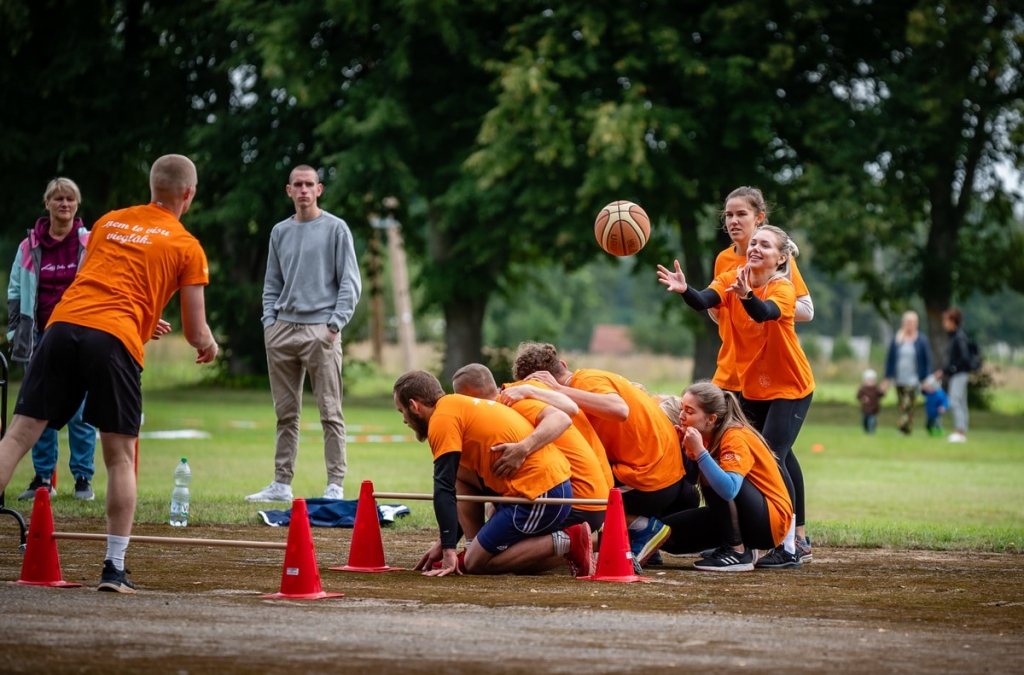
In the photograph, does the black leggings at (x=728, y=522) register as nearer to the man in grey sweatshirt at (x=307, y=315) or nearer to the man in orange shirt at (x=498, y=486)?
the man in orange shirt at (x=498, y=486)

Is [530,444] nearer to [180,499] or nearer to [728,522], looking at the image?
[728,522]

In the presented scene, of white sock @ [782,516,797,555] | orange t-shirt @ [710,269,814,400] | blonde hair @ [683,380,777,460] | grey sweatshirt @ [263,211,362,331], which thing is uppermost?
grey sweatshirt @ [263,211,362,331]

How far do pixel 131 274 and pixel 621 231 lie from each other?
4465 millimetres

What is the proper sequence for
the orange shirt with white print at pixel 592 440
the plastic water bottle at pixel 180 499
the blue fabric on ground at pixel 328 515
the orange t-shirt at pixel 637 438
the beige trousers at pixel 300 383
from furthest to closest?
the beige trousers at pixel 300 383 < the blue fabric on ground at pixel 328 515 < the plastic water bottle at pixel 180 499 < the orange t-shirt at pixel 637 438 < the orange shirt with white print at pixel 592 440

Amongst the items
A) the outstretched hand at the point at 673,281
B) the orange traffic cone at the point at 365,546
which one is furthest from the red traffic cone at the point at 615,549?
the outstretched hand at the point at 673,281

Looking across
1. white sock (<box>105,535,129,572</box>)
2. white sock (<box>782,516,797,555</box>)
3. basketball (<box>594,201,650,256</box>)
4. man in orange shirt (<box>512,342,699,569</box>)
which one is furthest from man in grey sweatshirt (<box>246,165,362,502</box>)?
white sock (<box>105,535,129,572</box>)

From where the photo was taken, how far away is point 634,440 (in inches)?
324

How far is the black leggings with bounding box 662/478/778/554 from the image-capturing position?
26.1 ft

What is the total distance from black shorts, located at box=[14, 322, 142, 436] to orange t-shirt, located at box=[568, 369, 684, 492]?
2.86 metres

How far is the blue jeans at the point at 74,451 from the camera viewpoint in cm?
1075

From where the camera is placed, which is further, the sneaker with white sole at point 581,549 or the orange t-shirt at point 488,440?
Result: the sneaker with white sole at point 581,549

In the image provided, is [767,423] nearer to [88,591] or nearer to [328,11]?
[88,591]

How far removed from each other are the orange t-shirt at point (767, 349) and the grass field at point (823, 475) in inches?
65.3

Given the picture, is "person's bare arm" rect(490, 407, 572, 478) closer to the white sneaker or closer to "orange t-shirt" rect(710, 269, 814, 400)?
"orange t-shirt" rect(710, 269, 814, 400)
